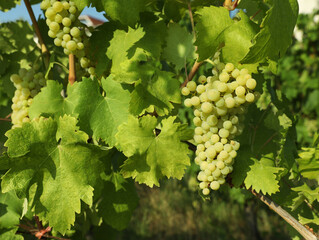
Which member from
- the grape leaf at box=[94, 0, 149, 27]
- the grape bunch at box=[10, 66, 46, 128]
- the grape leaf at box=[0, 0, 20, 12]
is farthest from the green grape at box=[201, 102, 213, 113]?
the grape leaf at box=[0, 0, 20, 12]

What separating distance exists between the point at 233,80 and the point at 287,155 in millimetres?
425

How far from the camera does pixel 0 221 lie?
1.35 m

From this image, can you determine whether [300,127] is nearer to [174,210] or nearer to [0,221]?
[174,210]

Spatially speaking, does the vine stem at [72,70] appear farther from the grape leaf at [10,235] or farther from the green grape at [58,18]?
the grape leaf at [10,235]

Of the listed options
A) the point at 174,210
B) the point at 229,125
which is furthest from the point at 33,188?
the point at 174,210

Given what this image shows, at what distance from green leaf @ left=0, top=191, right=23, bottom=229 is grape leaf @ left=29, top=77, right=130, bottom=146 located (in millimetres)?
461

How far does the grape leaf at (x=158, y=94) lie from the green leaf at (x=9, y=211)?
708mm

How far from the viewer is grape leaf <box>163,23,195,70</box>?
3.92 feet

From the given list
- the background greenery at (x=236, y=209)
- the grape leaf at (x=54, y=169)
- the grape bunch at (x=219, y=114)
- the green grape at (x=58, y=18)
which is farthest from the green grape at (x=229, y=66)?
the background greenery at (x=236, y=209)

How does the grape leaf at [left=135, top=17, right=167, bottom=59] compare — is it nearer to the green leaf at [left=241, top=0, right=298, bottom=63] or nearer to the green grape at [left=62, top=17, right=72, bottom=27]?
the green grape at [left=62, top=17, right=72, bottom=27]

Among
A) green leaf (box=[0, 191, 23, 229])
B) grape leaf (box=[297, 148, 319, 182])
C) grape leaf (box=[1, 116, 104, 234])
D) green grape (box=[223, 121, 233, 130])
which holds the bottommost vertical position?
green leaf (box=[0, 191, 23, 229])

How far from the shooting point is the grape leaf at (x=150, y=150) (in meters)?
1.03

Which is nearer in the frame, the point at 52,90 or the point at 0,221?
the point at 52,90

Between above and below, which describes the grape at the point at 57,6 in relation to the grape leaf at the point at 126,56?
above
